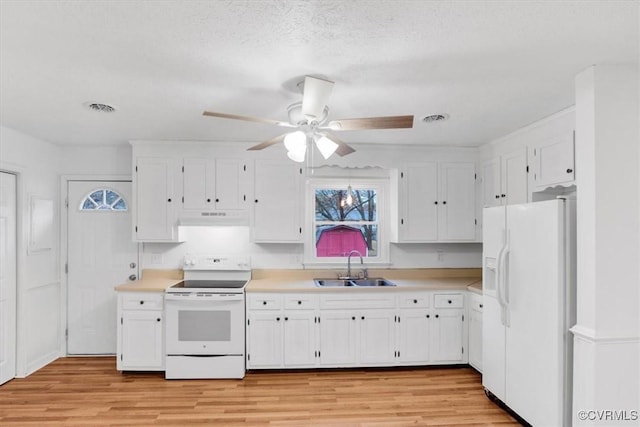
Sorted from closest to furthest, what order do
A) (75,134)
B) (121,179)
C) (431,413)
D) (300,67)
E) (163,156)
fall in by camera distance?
(300,67)
(431,413)
(75,134)
(163,156)
(121,179)

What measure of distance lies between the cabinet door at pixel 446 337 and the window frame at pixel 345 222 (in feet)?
2.86

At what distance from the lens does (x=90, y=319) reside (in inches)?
163

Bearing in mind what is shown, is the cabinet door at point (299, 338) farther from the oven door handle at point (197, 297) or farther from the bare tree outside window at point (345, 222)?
the bare tree outside window at point (345, 222)

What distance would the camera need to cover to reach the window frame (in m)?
4.25

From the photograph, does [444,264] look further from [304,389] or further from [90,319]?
[90,319]

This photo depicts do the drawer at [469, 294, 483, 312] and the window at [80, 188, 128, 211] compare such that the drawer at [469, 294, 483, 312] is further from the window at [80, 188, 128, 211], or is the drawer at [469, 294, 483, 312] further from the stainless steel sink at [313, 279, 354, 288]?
the window at [80, 188, 128, 211]

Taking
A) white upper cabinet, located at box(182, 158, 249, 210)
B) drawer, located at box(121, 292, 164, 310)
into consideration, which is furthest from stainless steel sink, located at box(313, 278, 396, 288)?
drawer, located at box(121, 292, 164, 310)

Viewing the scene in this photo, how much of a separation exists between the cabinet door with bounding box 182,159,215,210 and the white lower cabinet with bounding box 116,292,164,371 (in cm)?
97

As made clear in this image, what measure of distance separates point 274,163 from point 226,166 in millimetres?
495

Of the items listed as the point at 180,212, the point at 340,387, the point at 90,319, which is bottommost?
the point at 340,387

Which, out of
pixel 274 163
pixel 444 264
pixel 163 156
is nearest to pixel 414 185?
pixel 444 264

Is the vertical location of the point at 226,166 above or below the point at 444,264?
above

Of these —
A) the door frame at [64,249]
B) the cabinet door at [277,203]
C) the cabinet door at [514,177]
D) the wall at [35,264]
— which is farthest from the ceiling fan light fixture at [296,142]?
the wall at [35,264]

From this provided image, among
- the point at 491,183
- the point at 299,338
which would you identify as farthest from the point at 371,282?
the point at 491,183
